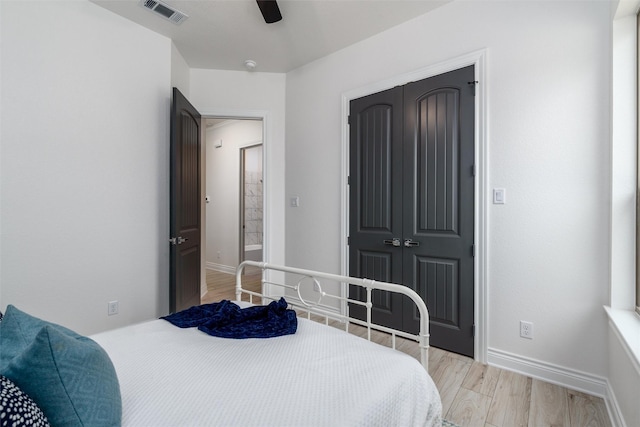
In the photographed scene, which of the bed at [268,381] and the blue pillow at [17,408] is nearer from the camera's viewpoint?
the blue pillow at [17,408]

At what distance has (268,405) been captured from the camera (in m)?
0.86

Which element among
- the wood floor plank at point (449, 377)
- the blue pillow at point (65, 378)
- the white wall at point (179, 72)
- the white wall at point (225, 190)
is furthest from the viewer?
the white wall at point (225, 190)

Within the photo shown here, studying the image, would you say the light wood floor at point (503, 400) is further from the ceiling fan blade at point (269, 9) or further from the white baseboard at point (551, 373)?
the ceiling fan blade at point (269, 9)

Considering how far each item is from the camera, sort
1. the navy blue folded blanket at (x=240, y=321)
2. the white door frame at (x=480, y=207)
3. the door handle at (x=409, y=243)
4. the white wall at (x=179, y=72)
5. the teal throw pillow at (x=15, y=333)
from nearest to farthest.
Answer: the teal throw pillow at (x=15, y=333) → the navy blue folded blanket at (x=240, y=321) → the white door frame at (x=480, y=207) → the door handle at (x=409, y=243) → the white wall at (x=179, y=72)

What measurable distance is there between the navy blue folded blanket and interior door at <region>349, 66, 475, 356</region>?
134 cm

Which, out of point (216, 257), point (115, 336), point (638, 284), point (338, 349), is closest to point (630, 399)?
point (638, 284)

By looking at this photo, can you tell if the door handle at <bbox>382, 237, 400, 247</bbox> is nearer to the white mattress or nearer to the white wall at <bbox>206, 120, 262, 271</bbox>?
the white mattress

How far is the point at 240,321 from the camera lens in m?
1.47

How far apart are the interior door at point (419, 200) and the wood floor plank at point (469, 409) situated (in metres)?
0.48

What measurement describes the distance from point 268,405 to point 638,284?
6.54 feet

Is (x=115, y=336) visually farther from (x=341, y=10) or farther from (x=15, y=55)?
(x=341, y=10)

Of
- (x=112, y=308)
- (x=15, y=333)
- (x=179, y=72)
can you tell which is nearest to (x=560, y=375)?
(x=15, y=333)

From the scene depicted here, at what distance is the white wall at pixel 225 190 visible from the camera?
5078 millimetres

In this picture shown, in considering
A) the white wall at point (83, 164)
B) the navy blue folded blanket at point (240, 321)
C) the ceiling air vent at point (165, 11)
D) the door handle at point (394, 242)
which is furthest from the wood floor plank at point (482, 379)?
the ceiling air vent at point (165, 11)
